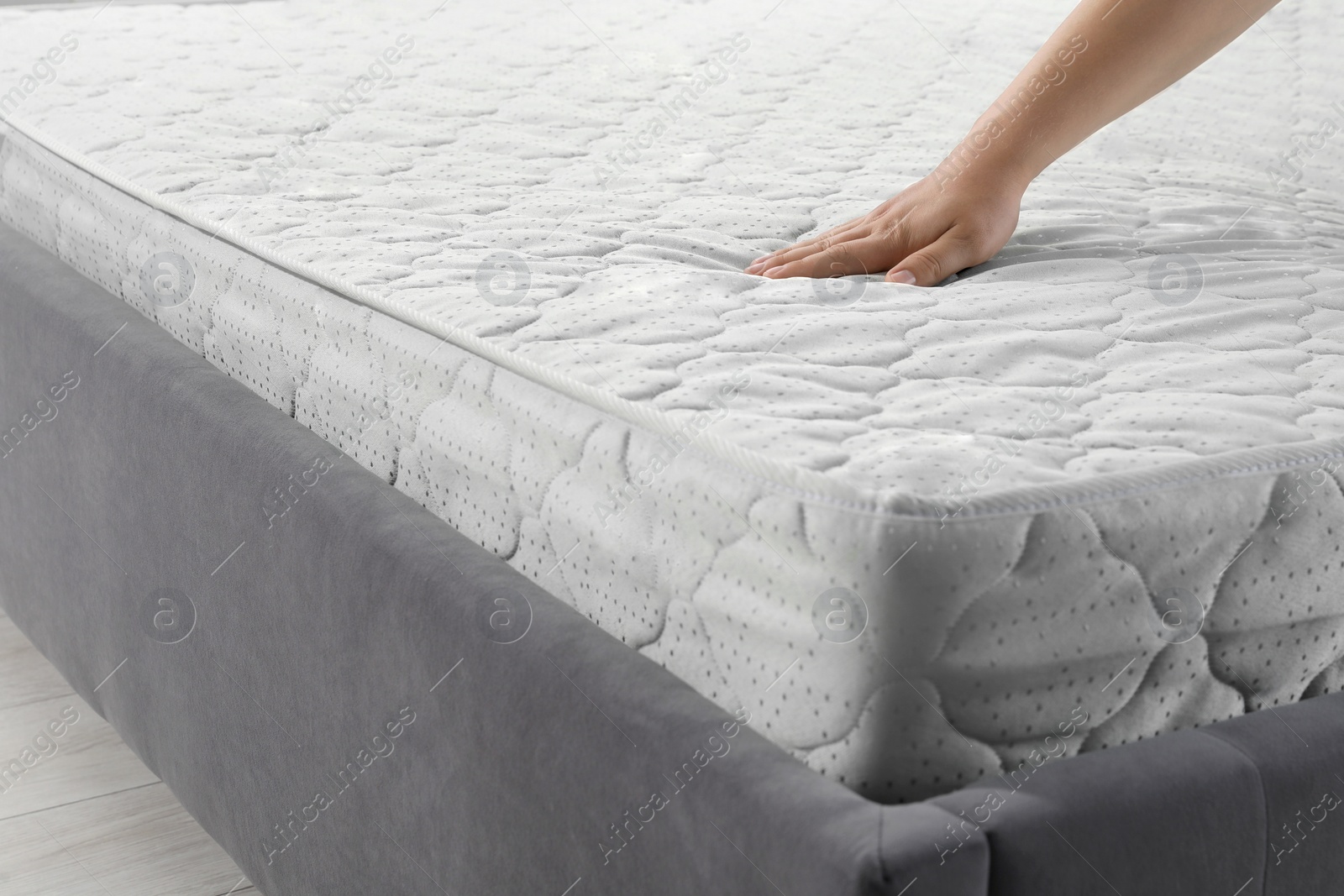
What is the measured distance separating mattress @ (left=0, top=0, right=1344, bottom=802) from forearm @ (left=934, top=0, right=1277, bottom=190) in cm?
9

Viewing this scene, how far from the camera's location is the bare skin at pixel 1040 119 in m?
1.09

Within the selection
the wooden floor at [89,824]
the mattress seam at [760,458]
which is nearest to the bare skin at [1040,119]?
the mattress seam at [760,458]

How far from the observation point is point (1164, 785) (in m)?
0.63

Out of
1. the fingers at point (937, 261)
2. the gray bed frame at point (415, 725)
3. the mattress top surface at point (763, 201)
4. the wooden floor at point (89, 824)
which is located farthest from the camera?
the wooden floor at point (89, 824)

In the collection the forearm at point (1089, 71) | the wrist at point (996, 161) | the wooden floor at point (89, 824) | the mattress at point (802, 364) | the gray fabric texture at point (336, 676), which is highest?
the forearm at point (1089, 71)

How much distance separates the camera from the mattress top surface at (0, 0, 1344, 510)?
764mm

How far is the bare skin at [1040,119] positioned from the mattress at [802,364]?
55 mm

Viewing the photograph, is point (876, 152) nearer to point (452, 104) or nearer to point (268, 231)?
point (452, 104)

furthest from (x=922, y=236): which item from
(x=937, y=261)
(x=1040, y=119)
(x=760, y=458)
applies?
(x=760, y=458)

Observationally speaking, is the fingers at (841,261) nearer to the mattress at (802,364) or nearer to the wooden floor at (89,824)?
the mattress at (802,364)

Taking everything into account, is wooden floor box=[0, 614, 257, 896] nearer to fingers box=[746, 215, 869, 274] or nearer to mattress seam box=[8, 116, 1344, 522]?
mattress seam box=[8, 116, 1344, 522]

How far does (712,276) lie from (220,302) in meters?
0.43

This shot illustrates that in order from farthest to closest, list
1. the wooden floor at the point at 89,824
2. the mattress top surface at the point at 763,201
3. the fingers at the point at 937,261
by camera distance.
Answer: the wooden floor at the point at 89,824 → the fingers at the point at 937,261 → the mattress top surface at the point at 763,201

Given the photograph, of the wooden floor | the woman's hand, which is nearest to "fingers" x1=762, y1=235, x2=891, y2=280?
the woman's hand
